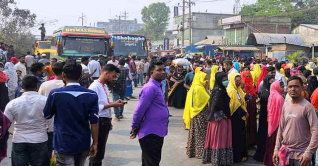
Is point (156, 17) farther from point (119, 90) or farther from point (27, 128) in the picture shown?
point (27, 128)

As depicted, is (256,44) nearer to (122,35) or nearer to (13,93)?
(122,35)

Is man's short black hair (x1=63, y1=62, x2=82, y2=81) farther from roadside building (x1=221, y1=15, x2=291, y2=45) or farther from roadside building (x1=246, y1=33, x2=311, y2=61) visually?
roadside building (x1=221, y1=15, x2=291, y2=45)

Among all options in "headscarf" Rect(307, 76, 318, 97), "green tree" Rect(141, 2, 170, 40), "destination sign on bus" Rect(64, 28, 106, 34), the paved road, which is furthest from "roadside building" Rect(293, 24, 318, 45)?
"green tree" Rect(141, 2, 170, 40)

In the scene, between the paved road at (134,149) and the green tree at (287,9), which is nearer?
the paved road at (134,149)

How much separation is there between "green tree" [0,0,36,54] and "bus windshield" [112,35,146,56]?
12.5 m

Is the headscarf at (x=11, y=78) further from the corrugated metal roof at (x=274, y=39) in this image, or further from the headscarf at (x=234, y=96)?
the corrugated metal roof at (x=274, y=39)

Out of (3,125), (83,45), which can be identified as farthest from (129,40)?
(3,125)

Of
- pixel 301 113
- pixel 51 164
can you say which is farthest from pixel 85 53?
pixel 301 113

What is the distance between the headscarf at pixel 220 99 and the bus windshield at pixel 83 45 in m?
13.8

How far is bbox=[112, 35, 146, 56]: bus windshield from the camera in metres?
21.5

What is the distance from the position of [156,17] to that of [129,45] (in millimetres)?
64780

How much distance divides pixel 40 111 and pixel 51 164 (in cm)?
99

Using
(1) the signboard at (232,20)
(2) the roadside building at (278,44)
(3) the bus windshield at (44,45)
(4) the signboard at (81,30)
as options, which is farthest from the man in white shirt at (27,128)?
(1) the signboard at (232,20)

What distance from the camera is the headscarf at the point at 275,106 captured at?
18.4 feet
